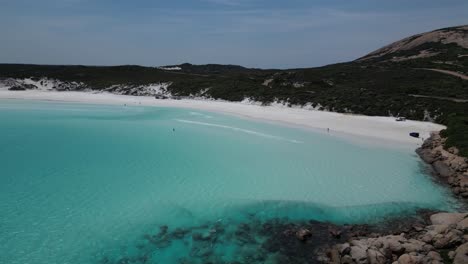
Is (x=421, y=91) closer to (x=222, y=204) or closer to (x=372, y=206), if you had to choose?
(x=372, y=206)

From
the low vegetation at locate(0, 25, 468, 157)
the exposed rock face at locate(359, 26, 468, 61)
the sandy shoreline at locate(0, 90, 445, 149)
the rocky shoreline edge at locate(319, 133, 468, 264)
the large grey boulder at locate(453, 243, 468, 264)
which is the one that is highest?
the exposed rock face at locate(359, 26, 468, 61)

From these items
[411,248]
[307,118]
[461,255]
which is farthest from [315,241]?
[307,118]

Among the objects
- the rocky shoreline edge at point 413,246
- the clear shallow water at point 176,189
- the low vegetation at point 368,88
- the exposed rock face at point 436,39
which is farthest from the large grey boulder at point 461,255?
the exposed rock face at point 436,39

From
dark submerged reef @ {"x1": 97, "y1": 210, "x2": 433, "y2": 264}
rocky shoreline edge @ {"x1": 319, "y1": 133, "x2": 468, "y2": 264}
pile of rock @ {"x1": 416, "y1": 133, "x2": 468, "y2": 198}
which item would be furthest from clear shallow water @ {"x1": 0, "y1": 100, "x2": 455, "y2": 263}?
rocky shoreline edge @ {"x1": 319, "y1": 133, "x2": 468, "y2": 264}

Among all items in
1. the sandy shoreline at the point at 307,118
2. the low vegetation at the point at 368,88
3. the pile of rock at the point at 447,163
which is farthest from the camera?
the low vegetation at the point at 368,88

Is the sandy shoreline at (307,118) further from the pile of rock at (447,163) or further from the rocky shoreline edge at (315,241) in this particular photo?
the rocky shoreline edge at (315,241)

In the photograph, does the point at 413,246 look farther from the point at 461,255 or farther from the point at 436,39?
the point at 436,39

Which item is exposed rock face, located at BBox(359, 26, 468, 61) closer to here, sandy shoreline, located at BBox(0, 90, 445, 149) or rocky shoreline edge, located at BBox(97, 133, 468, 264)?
sandy shoreline, located at BBox(0, 90, 445, 149)
